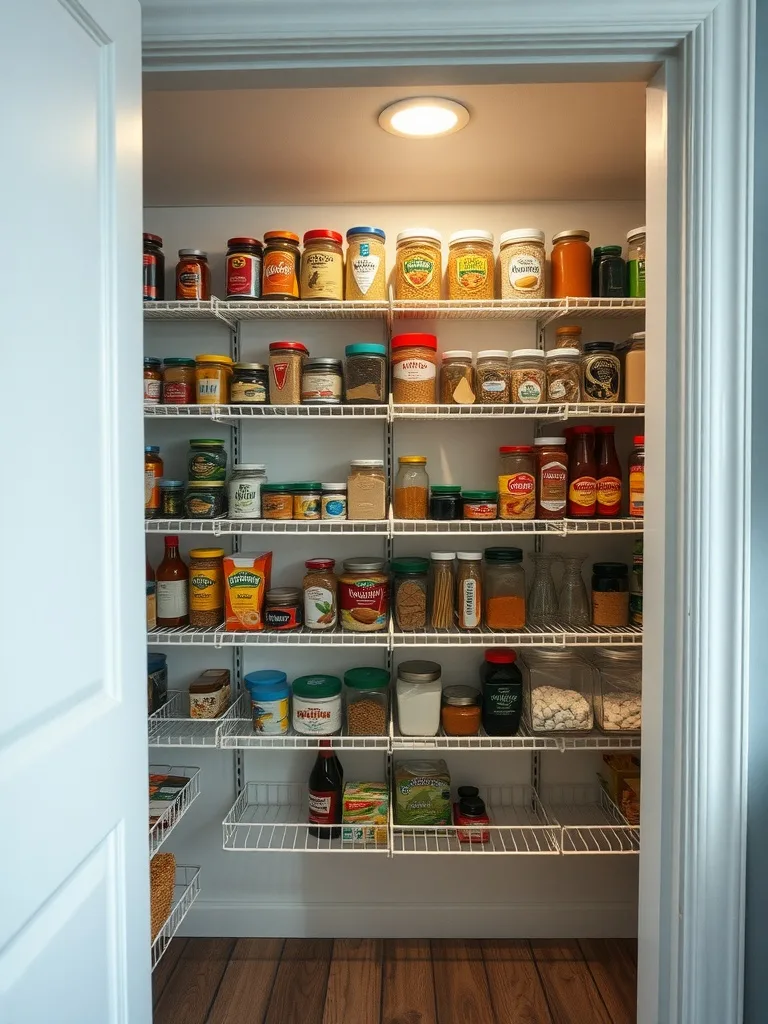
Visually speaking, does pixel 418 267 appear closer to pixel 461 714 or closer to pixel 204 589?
pixel 204 589

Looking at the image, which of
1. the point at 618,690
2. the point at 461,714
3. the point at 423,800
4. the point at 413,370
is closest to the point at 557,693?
the point at 618,690

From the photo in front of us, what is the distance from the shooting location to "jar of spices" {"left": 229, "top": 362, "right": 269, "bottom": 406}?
178 cm

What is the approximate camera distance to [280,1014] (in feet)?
5.60

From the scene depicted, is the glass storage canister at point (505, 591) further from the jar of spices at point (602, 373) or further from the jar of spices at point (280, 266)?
the jar of spices at point (280, 266)

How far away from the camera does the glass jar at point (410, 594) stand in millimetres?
1808

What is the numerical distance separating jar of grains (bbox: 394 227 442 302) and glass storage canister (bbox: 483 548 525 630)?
0.70 meters

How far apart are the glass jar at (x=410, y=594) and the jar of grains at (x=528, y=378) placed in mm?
→ 509

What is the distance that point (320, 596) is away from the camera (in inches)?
71.7

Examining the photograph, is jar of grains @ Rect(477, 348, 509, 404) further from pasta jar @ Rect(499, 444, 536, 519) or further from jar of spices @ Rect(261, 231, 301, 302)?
jar of spices @ Rect(261, 231, 301, 302)
